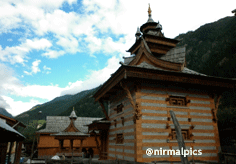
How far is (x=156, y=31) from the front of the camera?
2031 centimetres

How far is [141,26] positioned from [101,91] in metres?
10.9

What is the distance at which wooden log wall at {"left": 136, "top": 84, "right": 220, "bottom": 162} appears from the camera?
38.5 feet

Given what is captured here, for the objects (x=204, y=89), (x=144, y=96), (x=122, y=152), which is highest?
(x=204, y=89)

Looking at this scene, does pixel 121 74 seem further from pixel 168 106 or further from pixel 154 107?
pixel 168 106

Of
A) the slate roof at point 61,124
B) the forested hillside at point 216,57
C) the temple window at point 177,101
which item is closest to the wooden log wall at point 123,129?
the temple window at point 177,101

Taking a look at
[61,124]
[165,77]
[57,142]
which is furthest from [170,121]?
[61,124]

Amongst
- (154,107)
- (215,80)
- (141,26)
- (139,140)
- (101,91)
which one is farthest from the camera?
(141,26)

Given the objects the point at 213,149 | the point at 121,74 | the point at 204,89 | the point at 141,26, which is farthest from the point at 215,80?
the point at 141,26

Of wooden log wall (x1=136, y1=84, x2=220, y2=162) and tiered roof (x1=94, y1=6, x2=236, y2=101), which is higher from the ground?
tiered roof (x1=94, y1=6, x2=236, y2=101)

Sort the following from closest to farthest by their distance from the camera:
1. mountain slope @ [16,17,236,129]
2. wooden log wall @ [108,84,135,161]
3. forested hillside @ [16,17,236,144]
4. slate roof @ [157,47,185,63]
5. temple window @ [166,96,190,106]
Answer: wooden log wall @ [108,84,135,161], temple window @ [166,96,190,106], slate roof @ [157,47,185,63], forested hillside @ [16,17,236,144], mountain slope @ [16,17,236,129]

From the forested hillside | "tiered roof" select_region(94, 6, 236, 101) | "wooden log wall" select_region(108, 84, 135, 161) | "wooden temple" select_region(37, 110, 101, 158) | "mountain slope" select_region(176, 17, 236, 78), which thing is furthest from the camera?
"mountain slope" select_region(176, 17, 236, 78)

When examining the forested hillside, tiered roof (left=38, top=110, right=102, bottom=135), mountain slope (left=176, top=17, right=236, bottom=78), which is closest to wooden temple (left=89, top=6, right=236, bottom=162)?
the forested hillside

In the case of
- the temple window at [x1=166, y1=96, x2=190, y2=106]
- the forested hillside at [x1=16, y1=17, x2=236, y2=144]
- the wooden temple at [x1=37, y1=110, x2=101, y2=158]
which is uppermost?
the forested hillside at [x1=16, y1=17, x2=236, y2=144]

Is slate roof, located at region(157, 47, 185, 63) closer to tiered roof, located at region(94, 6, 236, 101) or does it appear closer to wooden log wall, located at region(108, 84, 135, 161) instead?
tiered roof, located at region(94, 6, 236, 101)
